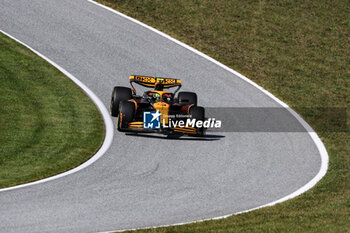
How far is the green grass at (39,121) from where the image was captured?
51.4 ft

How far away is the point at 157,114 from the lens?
1803cm

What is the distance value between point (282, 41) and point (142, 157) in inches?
550

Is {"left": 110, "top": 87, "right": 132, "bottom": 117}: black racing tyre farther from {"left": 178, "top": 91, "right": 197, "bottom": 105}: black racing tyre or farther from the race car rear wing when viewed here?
{"left": 178, "top": 91, "right": 197, "bottom": 105}: black racing tyre

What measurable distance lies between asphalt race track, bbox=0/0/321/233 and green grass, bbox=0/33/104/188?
702 mm

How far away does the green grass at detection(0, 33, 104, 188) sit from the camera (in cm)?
1566

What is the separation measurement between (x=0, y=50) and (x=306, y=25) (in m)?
13.7

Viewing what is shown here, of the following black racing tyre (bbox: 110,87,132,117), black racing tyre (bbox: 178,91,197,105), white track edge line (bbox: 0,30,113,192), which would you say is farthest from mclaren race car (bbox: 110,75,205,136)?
white track edge line (bbox: 0,30,113,192)

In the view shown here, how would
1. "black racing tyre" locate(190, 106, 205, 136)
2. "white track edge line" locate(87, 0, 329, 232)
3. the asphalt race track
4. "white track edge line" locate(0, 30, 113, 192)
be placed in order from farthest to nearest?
"black racing tyre" locate(190, 106, 205, 136) → "white track edge line" locate(87, 0, 329, 232) → "white track edge line" locate(0, 30, 113, 192) → the asphalt race track

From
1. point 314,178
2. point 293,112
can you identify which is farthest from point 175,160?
point 293,112

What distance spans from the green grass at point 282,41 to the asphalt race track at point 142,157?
0.91 m

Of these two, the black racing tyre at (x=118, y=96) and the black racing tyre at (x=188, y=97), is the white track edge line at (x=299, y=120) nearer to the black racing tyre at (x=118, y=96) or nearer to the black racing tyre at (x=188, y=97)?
the black racing tyre at (x=188, y=97)

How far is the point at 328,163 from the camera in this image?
57.7ft

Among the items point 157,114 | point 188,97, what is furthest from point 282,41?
point 157,114

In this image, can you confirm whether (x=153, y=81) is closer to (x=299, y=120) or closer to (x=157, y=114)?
(x=157, y=114)
